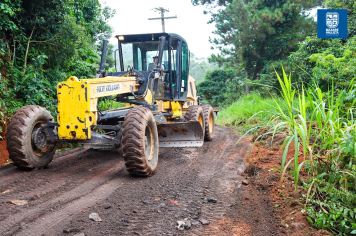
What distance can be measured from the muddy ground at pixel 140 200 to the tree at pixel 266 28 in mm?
13805

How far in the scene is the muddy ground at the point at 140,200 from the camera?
2.94m

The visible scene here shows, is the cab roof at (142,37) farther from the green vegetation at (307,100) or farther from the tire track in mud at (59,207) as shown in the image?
the tire track in mud at (59,207)

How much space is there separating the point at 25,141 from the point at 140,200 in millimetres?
2205

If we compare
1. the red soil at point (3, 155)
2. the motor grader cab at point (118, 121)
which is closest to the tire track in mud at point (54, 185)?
the motor grader cab at point (118, 121)

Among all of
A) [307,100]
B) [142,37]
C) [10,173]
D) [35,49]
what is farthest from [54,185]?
[35,49]

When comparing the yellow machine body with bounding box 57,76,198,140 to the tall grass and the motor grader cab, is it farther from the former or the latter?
the tall grass

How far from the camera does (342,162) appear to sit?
317 centimetres

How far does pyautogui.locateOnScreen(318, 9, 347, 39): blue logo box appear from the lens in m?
9.45

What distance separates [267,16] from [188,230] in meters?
16.5

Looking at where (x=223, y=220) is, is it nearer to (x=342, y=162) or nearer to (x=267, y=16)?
(x=342, y=162)

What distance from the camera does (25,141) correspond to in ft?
15.1

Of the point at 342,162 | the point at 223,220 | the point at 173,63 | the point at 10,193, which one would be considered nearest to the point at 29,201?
the point at 10,193

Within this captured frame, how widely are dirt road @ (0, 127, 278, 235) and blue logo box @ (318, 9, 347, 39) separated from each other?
6370 mm

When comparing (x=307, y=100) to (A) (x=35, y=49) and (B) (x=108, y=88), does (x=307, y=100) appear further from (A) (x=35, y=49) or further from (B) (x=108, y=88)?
(A) (x=35, y=49)
